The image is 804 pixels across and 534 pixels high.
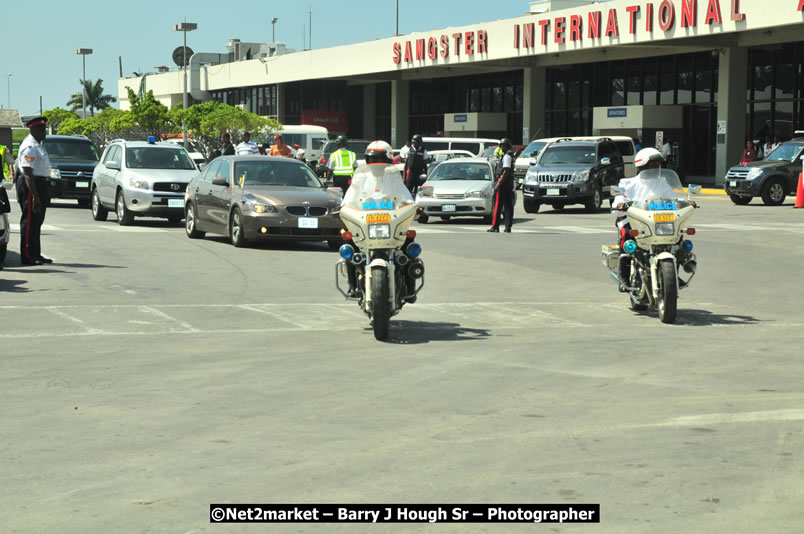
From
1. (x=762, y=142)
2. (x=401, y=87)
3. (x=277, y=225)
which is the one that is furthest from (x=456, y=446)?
(x=401, y=87)

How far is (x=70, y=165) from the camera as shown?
1191 inches

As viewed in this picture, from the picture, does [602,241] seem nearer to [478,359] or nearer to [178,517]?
[478,359]

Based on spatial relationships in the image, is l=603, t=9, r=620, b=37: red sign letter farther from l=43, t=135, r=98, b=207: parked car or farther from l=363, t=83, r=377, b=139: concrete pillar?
l=363, t=83, r=377, b=139: concrete pillar

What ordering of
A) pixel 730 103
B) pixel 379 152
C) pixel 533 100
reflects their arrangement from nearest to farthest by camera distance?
pixel 379 152
pixel 730 103
pixel 533 100

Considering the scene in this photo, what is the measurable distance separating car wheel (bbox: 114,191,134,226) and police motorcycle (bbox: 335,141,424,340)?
1407cm

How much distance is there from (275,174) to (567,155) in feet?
46.8

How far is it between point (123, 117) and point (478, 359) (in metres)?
65.3

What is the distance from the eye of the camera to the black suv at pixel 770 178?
34.3 m

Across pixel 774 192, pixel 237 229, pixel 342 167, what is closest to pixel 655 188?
pixel 237 229

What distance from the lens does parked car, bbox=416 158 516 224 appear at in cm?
2777

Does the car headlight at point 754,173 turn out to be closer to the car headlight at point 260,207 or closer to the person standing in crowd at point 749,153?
the person standing in crowd at point 749,153

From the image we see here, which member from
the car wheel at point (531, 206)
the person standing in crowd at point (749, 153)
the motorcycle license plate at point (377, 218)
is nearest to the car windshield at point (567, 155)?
the car wheel at point (531, 206)

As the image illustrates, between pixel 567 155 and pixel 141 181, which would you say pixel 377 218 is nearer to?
pixel 141 181

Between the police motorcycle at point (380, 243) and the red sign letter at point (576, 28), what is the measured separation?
39873 millimetres
